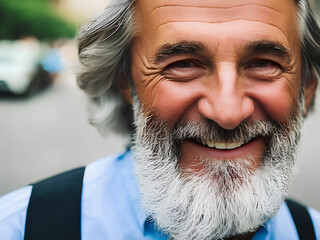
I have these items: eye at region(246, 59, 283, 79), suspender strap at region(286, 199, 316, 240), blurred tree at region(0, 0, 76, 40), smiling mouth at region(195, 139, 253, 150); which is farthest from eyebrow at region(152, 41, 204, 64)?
blurred tree at region(0, 0, 76, 40)

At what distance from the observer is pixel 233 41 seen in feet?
4.66

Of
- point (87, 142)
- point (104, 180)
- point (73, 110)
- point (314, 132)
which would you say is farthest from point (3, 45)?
point (104, 180)

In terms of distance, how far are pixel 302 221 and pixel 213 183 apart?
644 mm

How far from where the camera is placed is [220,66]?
144 cm

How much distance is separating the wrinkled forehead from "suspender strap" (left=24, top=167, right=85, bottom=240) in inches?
35.5

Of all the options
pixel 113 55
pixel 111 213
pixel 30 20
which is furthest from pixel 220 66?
pixel 30 20

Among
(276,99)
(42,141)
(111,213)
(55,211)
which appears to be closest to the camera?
(276,99)

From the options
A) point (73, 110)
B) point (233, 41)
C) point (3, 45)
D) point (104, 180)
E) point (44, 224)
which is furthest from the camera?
point (3, 45)

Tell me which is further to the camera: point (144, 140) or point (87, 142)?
point (87, 142)

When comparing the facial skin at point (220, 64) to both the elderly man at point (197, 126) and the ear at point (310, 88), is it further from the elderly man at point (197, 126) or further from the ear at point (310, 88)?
the ear at point (310, 88)

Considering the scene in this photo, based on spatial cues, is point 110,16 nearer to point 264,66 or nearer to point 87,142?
point 264,66

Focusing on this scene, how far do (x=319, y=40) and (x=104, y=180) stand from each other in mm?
1301

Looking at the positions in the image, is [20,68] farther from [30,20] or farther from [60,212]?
[30,20]

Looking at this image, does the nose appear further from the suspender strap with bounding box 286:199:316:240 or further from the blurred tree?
the blurred tree
